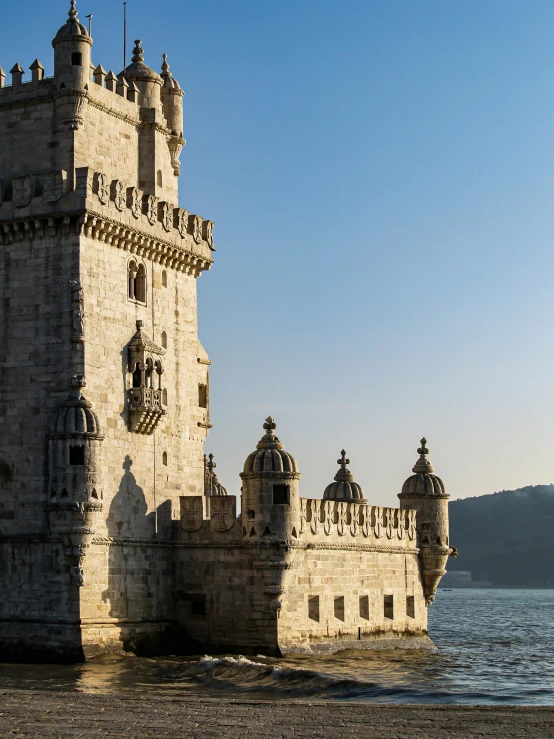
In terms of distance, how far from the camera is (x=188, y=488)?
2122 inches

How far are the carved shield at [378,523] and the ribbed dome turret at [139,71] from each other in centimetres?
1944

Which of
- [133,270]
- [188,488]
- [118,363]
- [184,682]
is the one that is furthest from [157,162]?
[184,682]

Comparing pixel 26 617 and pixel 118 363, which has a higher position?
pixel 118 363

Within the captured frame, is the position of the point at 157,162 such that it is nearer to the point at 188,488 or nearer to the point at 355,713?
the point at 188,488

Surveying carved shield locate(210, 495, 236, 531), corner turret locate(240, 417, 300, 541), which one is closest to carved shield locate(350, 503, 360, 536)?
corner turret locate(240, 417, 300, 541)

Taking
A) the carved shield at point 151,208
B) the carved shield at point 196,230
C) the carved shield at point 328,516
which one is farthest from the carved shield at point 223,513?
the carved shield at point 151,208

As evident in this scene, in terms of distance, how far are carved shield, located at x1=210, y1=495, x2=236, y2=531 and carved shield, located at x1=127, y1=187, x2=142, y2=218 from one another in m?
10.9

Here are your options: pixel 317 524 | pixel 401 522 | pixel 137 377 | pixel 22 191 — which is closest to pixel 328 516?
pixel 317 524

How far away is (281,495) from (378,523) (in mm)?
9377

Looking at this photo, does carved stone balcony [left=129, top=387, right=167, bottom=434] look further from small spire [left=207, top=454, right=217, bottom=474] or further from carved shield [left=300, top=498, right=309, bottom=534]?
small spire [left=207, top=454, right=217, bottom=474]

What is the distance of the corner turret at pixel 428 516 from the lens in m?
62.5

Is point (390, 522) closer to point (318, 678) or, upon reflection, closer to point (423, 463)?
point (423, 463)

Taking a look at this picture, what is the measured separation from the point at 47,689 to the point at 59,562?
6.79 meters

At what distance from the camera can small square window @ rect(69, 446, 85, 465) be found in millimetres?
47531
